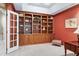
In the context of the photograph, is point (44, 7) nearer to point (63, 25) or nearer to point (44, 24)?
point (44, 24)

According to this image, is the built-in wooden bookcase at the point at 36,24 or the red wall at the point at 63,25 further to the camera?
the built-in wooden bookcase at the point at 36,24

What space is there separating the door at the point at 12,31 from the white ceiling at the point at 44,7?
0.30 metres

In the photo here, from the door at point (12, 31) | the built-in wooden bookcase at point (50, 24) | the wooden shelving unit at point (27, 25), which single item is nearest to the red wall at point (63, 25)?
the built-in wooden bookcase at point (50, 24)

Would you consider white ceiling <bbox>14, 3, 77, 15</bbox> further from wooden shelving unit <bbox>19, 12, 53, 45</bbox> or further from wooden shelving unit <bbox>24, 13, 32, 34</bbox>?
wooden shelving unit <bbox>24, 13, 32, 34</bbox>

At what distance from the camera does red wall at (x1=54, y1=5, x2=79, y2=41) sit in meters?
2.30

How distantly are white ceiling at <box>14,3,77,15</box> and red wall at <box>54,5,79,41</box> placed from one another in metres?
0.11

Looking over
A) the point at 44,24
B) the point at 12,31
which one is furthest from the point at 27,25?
the point at 12,31

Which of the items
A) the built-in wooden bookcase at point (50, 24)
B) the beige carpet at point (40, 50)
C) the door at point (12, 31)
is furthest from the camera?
the door at point (12, 31)

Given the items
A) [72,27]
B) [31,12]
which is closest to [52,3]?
[31,12]

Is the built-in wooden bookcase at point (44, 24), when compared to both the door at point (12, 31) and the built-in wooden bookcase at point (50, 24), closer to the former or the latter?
the built-in wooden bookcase at point (50, 24)

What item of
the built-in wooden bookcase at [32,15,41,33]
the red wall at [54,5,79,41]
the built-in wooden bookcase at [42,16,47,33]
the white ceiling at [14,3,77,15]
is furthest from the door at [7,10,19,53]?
the red wall at [54,5,79,41]

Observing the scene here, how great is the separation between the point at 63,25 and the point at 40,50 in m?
0.84

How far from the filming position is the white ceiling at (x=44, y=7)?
7.46 ft

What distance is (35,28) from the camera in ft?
8.30
